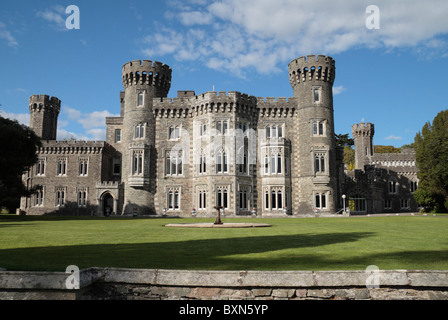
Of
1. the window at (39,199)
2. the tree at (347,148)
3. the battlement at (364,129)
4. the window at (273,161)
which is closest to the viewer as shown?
the window at (273,161)

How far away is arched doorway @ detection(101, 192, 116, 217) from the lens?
46691 millimetres

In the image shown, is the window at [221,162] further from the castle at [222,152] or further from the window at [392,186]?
the window at [392,186]

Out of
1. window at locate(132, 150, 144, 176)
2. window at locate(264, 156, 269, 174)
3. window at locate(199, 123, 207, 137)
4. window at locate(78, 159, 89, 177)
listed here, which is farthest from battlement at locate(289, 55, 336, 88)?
window at locate(78, 159, 89, 177)

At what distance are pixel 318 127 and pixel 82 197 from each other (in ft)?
103

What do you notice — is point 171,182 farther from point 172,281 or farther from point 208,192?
point 172,281

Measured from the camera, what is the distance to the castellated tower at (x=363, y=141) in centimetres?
7406

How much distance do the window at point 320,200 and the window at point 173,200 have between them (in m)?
15.9

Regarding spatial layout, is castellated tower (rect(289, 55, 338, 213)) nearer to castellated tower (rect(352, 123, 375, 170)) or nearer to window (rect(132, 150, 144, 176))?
window (rect(132, 150, 144, 176))

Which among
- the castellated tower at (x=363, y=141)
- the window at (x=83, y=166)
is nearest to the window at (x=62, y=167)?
the window at (x=83, y=166)

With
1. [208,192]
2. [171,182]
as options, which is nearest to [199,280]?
[208,192]

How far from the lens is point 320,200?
136 feet

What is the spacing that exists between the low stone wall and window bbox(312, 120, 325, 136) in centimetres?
3730

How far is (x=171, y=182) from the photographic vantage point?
43938mm
